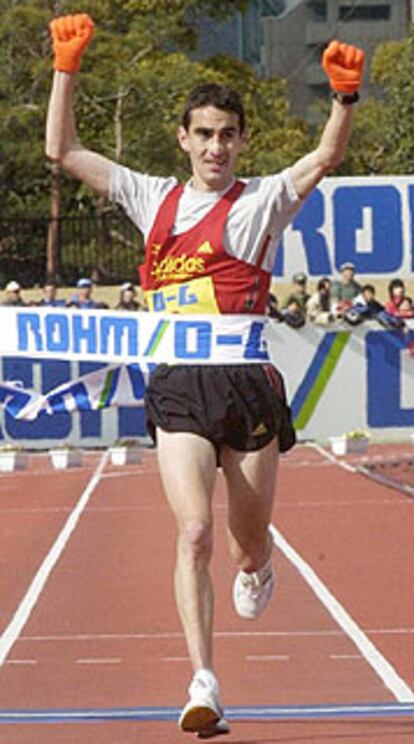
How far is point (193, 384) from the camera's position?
937 centimetres

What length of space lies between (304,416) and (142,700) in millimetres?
20506

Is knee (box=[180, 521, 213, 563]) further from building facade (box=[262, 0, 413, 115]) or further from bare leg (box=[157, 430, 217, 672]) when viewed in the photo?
building facade (box=[262, 0, 413, 115])

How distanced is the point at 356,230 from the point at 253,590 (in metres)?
22.9

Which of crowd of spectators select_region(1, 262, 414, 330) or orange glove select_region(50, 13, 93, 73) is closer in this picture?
orange glove select_region(50, 13, 93, 73)

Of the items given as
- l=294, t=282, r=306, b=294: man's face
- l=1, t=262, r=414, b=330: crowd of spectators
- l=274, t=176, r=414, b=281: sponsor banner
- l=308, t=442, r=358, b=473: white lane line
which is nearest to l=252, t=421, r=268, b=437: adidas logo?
l=308, t=442, r=358, b=473: white lane line

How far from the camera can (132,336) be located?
1023cm

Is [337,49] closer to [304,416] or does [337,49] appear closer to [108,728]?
[108,728]

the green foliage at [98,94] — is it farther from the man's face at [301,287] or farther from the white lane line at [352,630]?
the white lane line at [352,630]

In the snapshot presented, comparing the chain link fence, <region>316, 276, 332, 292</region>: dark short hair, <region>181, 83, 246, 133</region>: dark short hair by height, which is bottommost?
the chain link fence

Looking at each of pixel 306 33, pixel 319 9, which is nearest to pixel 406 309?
pixel 306 33

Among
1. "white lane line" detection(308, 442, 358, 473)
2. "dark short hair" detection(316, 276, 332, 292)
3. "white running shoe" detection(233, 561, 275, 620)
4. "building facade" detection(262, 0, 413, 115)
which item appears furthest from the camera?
"building facade" detection(262, 0, 413, 115)

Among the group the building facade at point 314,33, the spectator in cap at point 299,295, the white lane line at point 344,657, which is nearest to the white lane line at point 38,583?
the white lane line at point 344,657

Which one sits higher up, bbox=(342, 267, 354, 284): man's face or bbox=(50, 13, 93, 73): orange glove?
bbox=(50, 13, 93, 73): orange glove

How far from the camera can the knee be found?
910cm
